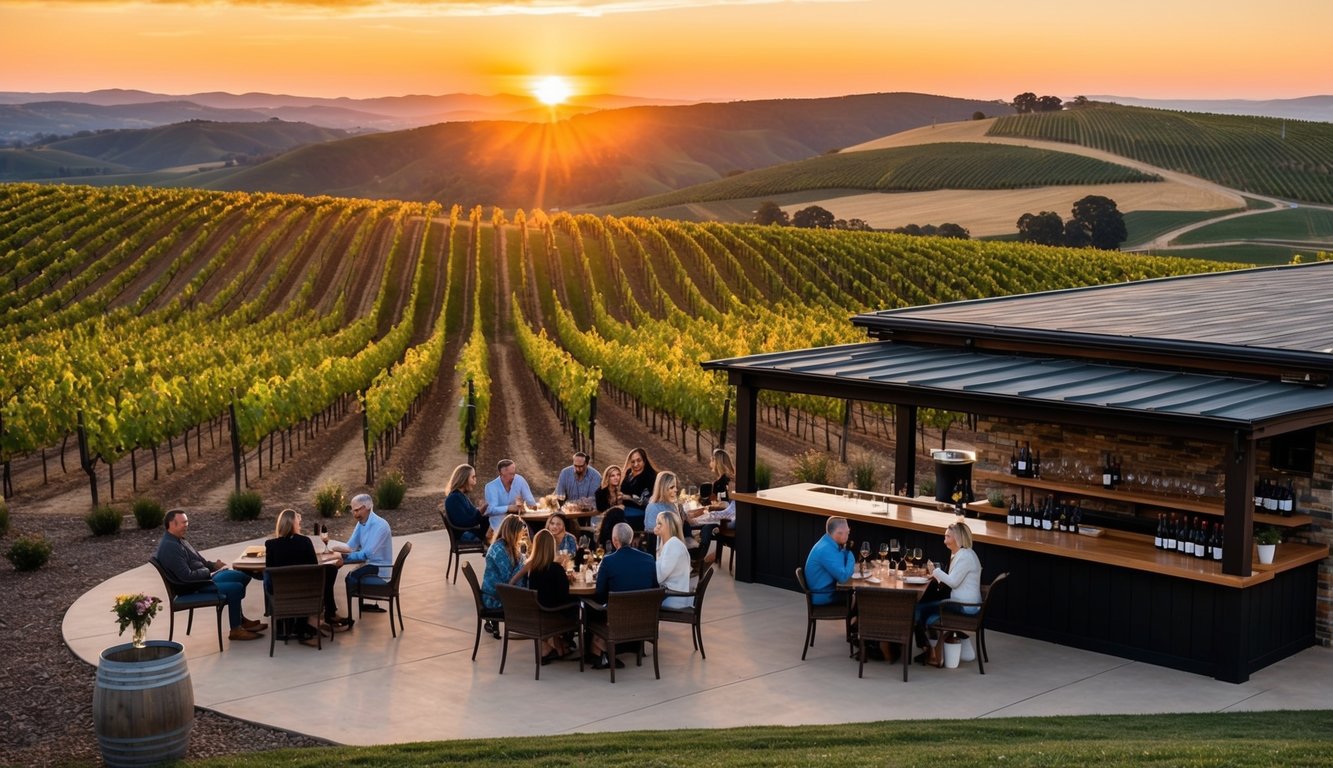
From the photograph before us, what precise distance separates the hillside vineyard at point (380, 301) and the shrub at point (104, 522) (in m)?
3.46

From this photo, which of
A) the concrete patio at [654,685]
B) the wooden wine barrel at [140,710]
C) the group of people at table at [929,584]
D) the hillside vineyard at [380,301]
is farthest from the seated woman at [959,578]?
the hillside vineyard at [380,301]

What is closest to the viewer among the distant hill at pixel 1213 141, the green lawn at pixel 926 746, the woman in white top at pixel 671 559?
the green lawn at pixel 926 746

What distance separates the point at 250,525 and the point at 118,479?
26.5ft

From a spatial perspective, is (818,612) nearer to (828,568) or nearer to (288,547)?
(828,568)

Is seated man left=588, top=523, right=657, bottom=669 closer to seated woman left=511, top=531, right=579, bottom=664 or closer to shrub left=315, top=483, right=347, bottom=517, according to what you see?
seated woman left=511, top=531, right=579, bottom=664

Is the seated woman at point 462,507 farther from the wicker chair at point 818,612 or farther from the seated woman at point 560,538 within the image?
the wicker chair at point 818,612

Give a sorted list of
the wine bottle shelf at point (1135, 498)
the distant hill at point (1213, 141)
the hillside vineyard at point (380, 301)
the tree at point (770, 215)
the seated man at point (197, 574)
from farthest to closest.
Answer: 1. the tree at point (770, 215)
2. the distant hill at point (1213, 141)
3. the hillside vineyard at point (380, 301)
4. the wine bottle shelf at point (1135, 498)
5. the seated man at point (197, 574)

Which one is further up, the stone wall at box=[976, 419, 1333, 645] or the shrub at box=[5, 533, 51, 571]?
the stone wall at box=[976, 419, 1333, 645]

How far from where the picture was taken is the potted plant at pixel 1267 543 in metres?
11.0

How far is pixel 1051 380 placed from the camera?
1236 centimetres

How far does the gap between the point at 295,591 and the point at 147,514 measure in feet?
23.2

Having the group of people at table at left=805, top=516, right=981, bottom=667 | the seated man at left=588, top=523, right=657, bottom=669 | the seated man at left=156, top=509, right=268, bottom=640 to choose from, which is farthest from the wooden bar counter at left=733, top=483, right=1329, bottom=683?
the seated man at left=156, top=509, right=268, bottom=640

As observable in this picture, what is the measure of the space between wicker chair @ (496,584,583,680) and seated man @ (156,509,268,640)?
2699 mm

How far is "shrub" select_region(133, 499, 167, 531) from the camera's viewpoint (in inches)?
677
